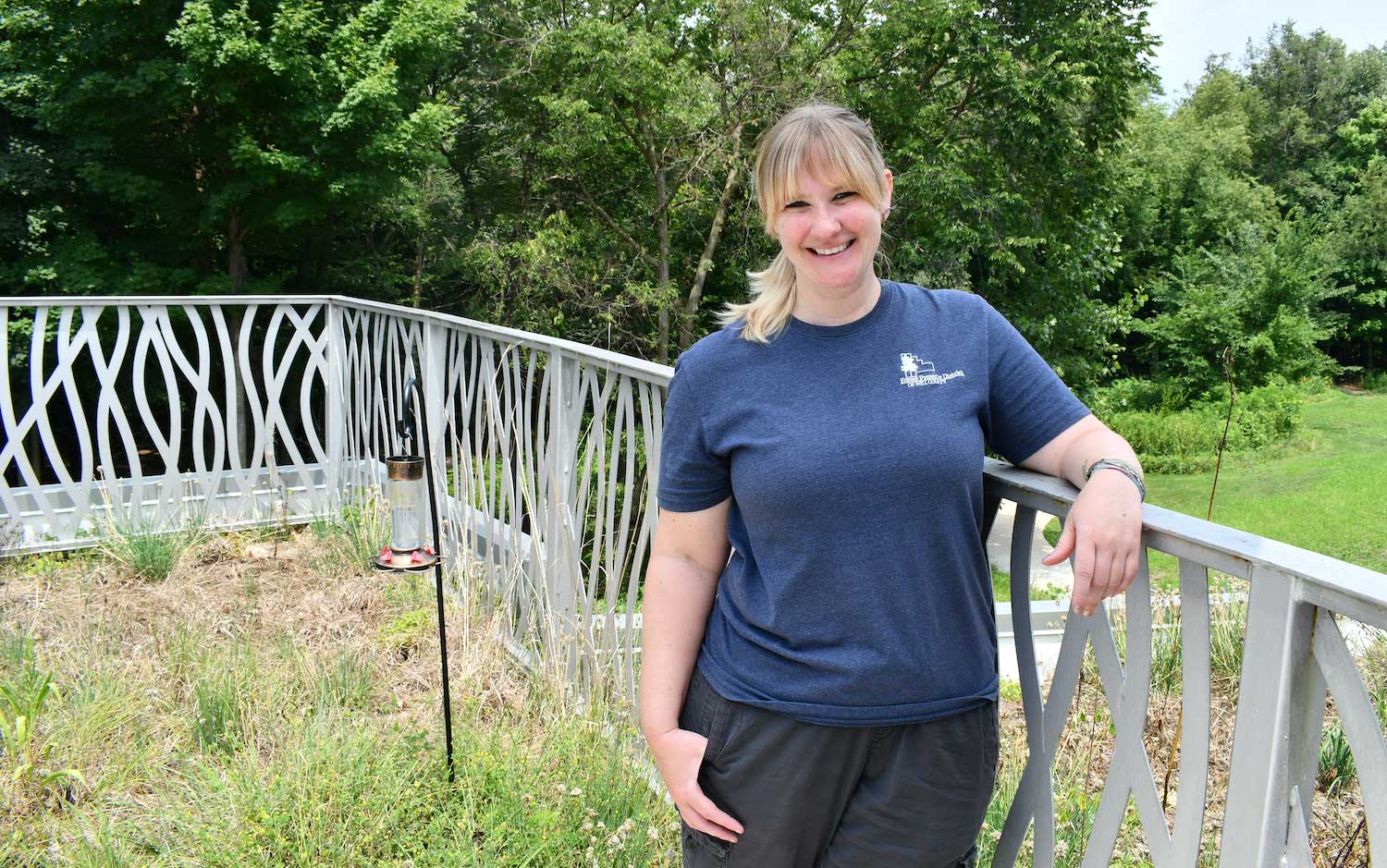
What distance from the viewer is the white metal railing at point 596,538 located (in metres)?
1.00

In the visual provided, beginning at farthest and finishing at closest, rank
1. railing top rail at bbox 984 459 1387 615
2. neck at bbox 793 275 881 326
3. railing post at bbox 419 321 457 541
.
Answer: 1. railing post at bbox 419 321 457 541
2. neck at bbox 793 275 881 326
3. railing top rail at bbox 984 459 1387 615

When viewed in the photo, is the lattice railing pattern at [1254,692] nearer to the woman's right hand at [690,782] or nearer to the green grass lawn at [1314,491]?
the woman's right hand at [690,782]

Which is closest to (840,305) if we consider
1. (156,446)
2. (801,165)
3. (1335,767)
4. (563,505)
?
(801,165)

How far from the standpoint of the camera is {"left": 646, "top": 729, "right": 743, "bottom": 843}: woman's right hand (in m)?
1.41

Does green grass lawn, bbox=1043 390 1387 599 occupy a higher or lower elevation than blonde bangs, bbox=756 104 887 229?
lower

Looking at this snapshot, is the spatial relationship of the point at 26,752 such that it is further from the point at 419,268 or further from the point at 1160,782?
the point at 419,268

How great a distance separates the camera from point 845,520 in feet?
4.20

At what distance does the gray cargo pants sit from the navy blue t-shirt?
35mm

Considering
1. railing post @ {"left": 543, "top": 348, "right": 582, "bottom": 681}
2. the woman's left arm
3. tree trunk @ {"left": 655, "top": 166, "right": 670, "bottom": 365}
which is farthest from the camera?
tree trunk @ {"left": 655, "top": 166, "right": 670, "bottom": 365}

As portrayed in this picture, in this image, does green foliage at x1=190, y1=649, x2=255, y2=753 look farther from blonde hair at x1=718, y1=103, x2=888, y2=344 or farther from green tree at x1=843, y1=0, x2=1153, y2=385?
green tree at x1=843, y1=0, x2=1153, y2=385

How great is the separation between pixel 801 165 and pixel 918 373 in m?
0.32

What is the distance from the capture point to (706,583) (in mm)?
1526

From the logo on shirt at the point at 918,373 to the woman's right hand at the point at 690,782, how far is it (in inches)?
22.5

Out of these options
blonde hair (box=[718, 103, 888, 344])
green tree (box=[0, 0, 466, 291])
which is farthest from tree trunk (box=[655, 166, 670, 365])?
blonde hair (box=[718, 103, 888, 344])
